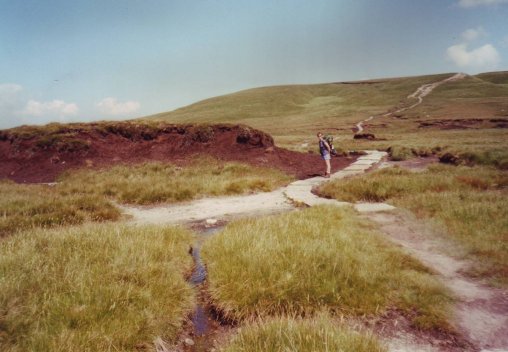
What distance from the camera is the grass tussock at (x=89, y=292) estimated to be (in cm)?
379

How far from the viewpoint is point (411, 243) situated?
7238 millimetres

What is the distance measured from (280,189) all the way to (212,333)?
1012cm

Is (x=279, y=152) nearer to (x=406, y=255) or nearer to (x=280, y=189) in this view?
(x=280, y=189)

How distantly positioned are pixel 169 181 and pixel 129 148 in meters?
8.30

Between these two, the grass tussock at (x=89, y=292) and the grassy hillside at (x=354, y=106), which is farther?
the grassy hillside at (x=354, y=106)

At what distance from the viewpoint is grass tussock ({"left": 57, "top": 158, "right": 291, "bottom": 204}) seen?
41.4 ft

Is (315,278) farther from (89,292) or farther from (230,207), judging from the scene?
(230,207)

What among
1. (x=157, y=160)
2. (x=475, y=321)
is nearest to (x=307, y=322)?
(x=475, y=321)

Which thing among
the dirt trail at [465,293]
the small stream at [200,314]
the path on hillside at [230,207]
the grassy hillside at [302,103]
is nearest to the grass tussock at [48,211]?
the path on hillside at [230,207]

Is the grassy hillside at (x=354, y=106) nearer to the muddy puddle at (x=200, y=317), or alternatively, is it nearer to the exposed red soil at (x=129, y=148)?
the exposed red soil at (x=129, y=148)

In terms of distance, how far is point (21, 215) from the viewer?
9.56 meters

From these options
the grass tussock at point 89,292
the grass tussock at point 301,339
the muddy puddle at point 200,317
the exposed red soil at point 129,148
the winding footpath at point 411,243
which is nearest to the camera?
the grass tussock at point 301,339

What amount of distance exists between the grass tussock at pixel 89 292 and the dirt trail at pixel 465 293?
11.8 feet

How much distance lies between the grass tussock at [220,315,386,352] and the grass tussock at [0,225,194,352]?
1.16 m
